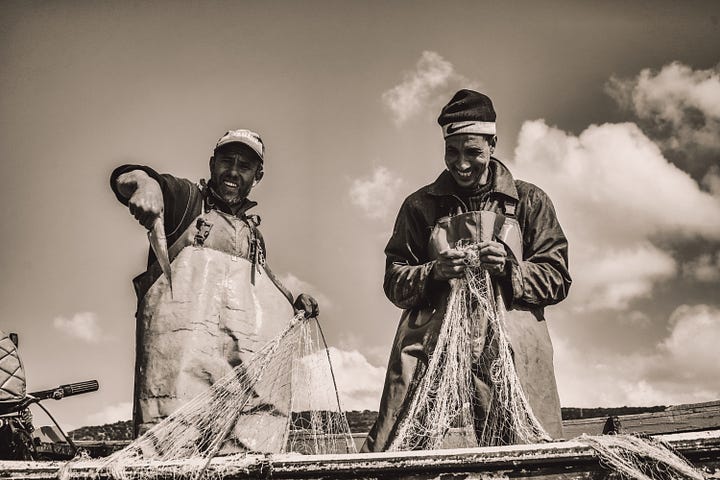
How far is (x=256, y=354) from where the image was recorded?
3.60 m

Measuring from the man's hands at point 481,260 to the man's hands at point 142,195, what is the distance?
55.5 inches

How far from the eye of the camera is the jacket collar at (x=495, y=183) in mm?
3459

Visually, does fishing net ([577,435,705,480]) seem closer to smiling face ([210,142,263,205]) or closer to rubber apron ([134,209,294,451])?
rubber apron ([134,209,294,451])

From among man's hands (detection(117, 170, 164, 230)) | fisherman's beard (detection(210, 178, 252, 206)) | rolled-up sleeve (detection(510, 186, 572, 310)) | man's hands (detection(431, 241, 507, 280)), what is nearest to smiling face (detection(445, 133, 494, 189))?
rolled-up sleeve (detection(510, 186, 572, 310))

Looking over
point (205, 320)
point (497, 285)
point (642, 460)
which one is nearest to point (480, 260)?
point (497, 285)

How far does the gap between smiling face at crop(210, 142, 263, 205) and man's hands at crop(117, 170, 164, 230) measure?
0.58 metres

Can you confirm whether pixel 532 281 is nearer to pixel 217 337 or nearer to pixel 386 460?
pixel 386 460

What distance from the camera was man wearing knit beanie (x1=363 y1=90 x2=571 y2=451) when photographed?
3.17 meters

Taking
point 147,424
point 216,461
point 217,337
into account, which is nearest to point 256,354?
point 217,337

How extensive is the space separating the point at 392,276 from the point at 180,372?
4.00ft

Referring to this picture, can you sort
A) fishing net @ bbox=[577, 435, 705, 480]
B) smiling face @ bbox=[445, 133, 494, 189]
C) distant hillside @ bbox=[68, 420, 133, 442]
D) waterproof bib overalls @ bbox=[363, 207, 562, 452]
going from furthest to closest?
distant hillside @ bbox=[68, 420, 133, 442] → smiling face @ bbox=[445, 133, 494, 189] → waterproof bib overalls @ bbox=[363, 207, 562, 452] → fishing net @ bbox=[577, 435, 705, 480]

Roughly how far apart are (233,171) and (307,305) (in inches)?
36.3

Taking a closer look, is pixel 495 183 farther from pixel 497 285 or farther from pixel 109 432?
pixel 109 432

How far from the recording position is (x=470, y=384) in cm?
317
